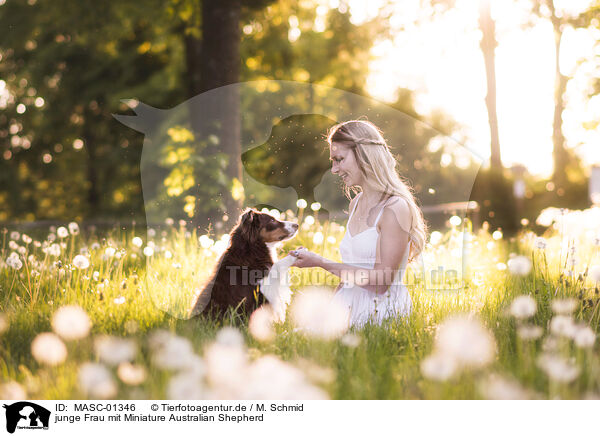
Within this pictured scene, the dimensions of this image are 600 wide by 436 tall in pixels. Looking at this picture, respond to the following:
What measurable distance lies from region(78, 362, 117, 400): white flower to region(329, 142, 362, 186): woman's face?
242 centimetres

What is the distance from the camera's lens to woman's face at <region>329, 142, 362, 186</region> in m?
4.22

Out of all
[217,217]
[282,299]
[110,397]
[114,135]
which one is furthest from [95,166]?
[110,397]

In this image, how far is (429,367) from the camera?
239 centimetres

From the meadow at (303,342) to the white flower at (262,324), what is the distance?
0.01 metres

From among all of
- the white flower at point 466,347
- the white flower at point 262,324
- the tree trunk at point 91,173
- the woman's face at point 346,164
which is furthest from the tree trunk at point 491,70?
the tree trunk at point 91,173

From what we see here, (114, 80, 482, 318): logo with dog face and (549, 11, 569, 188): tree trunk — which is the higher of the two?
(549, 11, 569, 188): tree trunk

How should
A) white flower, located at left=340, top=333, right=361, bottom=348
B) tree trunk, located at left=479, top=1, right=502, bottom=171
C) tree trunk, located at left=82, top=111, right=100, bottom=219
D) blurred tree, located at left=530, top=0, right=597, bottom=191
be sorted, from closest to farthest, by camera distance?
1. white flower, located at left=340, top=333, right=361, bottom=348
2. tree trunk, located at left=479, top=1, right=502, bottom=171
3. blurred tree, located at left=530, top=0, right=597, bottom=191
4. tree trunk, located at left=82, top=111, right=100, bottom=219

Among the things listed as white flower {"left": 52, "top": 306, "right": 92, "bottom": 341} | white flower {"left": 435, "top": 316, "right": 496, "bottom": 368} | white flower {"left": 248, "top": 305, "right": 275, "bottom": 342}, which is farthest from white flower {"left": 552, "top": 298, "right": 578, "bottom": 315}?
white flower {"left": 52, "top": 306, "right": 92, "bottom": 341}

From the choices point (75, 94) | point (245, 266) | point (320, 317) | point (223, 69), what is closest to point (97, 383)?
point (320, 317)

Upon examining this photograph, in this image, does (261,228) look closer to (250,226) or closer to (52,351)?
(250,226)

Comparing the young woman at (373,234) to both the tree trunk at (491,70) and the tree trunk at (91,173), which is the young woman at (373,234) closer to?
the tree trunk at (491,70)

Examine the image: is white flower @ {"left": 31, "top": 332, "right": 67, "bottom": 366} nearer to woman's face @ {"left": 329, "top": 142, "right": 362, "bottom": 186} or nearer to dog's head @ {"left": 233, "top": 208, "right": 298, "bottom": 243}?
dog's head @ {"left": 233, "top": 208, "right": 298, "bottom": 243}

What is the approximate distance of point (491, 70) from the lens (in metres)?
10.2
